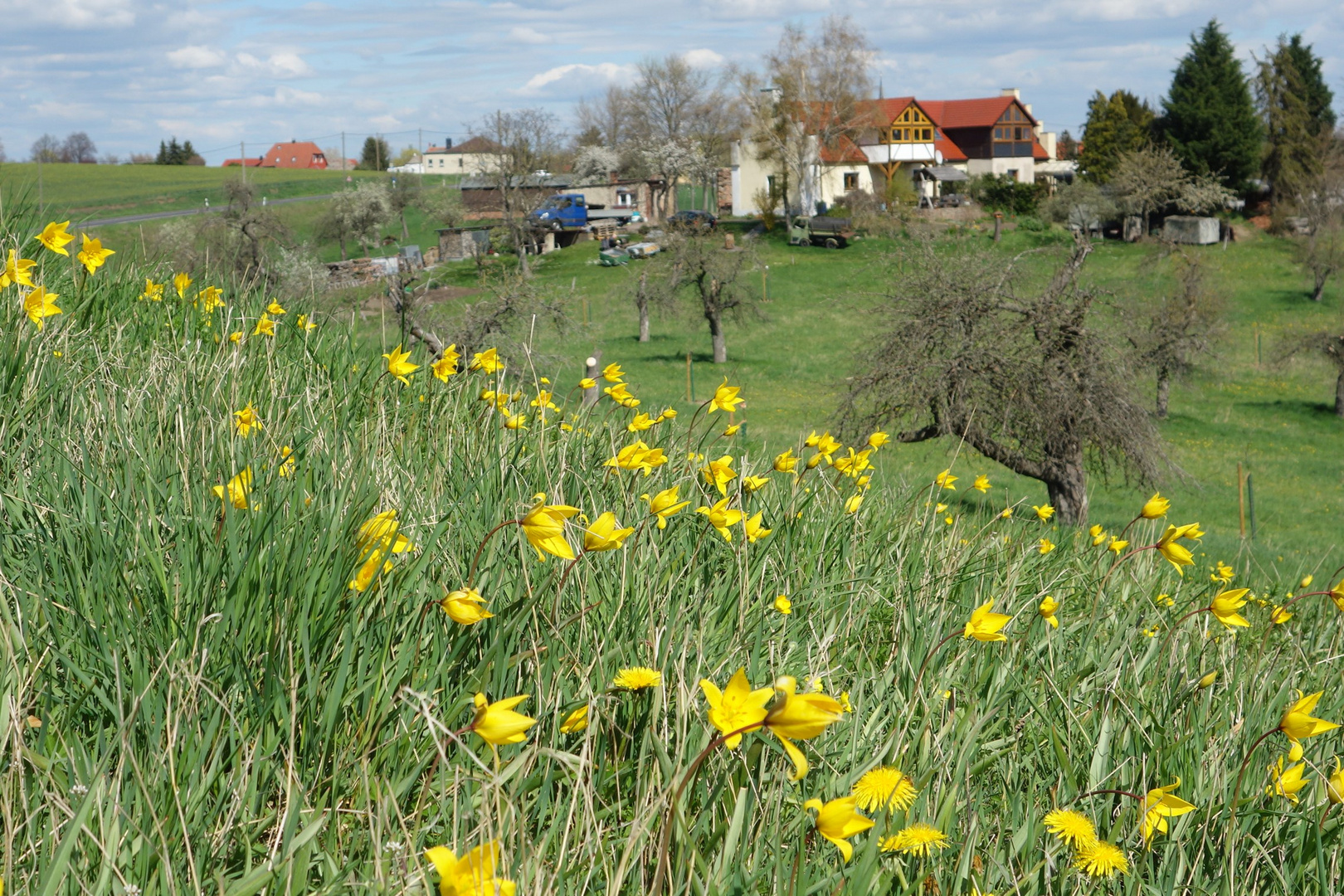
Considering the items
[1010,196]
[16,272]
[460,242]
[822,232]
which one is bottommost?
[16,272]

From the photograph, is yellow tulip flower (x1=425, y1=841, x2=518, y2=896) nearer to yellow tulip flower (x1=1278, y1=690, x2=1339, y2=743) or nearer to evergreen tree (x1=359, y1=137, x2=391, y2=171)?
yellow tulip flower (x1=1278, y1=690, x2=1339, y2=743)

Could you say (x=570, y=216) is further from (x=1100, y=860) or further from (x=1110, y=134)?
(x=1100, y=860)

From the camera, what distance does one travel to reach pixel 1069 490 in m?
15.3

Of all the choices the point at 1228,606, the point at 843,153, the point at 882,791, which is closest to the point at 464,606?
the point at 882,791

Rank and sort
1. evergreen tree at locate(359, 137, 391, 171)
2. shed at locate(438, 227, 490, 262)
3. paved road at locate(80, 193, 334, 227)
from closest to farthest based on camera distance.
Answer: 1. paved road at locate(80, 193, 334, 227)
2. shed at locate(438, 227, 490, 262)
3. evergreen tree at locate(359, 137, 391, 171)

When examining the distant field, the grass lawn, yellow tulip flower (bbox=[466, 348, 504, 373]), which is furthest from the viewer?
the distant field

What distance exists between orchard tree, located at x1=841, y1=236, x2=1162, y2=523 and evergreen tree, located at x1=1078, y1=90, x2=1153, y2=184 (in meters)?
46.2

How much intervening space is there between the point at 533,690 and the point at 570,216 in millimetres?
59693

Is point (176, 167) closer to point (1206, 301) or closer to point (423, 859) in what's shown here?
point (1206, 301)

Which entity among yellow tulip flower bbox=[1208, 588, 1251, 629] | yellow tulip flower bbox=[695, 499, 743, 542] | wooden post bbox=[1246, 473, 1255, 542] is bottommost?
wooden post bbox=[1246, 473, 1255, 542]

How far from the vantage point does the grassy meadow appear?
1621mm

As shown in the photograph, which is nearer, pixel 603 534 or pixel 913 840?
pixel 913 840

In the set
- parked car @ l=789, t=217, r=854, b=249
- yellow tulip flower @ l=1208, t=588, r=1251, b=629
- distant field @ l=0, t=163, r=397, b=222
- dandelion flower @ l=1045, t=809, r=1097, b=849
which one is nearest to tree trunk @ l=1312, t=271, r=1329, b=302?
parked car @ l=789, t=217, r=854, b=249

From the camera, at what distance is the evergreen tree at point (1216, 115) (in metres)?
55.3
